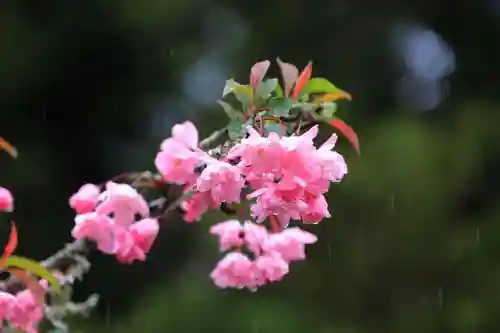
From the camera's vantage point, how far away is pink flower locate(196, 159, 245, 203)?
1.98ft

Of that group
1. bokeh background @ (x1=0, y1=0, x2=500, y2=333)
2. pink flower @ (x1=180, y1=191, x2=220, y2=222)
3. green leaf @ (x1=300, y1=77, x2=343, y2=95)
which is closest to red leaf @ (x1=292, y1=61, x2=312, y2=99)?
green leaf @ (x1=300, y1=77, x2=343, y2=95)

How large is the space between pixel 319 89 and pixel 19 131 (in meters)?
1.72

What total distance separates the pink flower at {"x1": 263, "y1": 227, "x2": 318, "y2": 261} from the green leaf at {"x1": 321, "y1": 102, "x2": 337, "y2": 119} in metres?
0.16

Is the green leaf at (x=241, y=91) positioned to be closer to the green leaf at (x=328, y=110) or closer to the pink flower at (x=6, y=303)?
the green leaf at (x=328, y=110)

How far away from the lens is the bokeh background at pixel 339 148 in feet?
7.17

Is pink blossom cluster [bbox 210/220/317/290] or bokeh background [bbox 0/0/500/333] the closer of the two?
pink blossom cluster [bbox 210/220/317/290]

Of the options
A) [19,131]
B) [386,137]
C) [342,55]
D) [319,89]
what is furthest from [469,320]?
[319,89]

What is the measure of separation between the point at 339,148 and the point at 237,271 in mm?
1369

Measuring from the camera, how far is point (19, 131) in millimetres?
2328

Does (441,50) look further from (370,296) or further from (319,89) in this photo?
(319,89)

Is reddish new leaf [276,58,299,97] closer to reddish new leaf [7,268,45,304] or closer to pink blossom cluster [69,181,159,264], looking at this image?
pink blossom cluster [69,181,159,264]

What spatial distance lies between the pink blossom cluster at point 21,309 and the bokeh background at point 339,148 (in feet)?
4.53

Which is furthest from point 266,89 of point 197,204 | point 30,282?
point 30,282

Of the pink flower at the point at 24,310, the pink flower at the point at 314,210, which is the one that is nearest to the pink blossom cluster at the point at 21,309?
the pink flower at the point at 24,310
